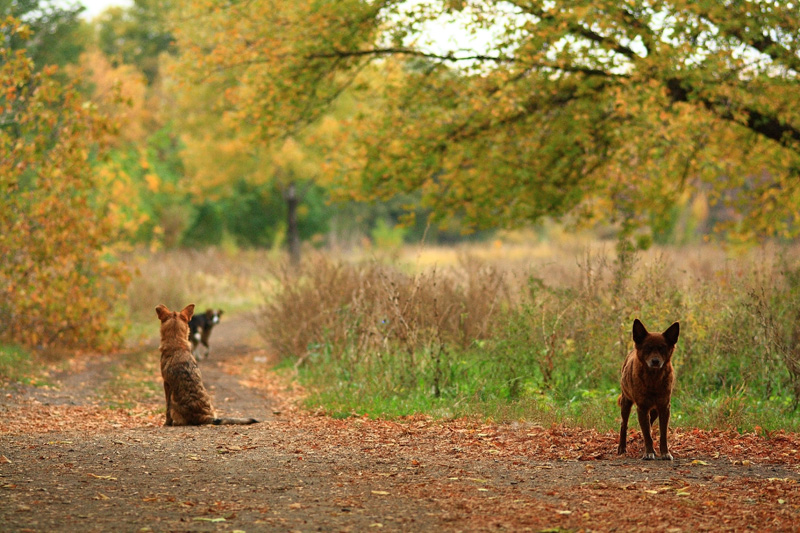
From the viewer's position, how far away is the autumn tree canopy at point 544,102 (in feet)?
41.9

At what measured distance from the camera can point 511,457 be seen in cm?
753

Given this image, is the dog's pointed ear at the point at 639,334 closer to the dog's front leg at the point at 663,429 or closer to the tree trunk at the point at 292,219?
the dog's front leg at the point at 663,429

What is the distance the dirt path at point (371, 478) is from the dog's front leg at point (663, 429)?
0.14 metres

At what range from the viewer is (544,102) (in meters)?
14.5

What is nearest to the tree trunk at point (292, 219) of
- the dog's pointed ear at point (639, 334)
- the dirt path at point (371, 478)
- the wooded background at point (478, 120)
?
the wooded background at point (478, 120)

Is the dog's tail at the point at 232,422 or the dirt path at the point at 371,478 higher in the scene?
the dirt path at the point at 371,478

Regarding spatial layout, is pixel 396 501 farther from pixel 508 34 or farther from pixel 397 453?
pixel 508 34

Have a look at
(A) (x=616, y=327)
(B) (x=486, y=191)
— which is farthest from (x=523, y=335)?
(B) (x=486, y=191)

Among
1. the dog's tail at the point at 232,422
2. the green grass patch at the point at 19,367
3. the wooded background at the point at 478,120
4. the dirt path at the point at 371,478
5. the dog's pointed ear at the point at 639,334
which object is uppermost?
the wooded background at the point at 478,120

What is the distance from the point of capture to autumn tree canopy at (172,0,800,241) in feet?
41.9

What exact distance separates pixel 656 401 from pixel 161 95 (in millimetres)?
48958

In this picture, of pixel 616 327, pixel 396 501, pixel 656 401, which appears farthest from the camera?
pixel 616 327

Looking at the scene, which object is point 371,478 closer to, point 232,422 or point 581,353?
point 232,422

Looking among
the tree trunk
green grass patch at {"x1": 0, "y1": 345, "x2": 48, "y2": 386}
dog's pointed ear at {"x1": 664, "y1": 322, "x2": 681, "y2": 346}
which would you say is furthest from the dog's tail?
the tree trunk
